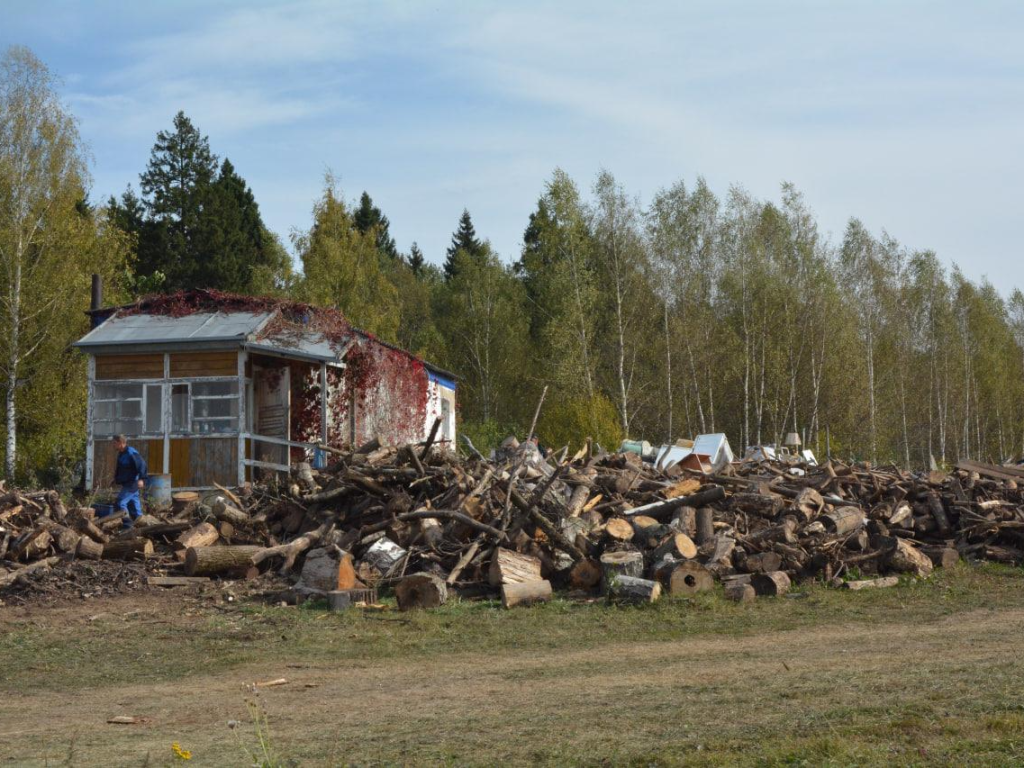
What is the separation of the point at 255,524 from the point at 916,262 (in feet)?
149

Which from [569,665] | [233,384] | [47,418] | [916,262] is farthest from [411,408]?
[916,262]

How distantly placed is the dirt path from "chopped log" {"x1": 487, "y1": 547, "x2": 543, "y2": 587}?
2.53 metres

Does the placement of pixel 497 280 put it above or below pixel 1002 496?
above

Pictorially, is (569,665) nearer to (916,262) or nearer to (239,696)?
(239,696)

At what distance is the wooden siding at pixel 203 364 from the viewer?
2302 centimetres

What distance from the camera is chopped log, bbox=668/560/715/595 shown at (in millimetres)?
12742

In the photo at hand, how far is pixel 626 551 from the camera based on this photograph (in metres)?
13.5

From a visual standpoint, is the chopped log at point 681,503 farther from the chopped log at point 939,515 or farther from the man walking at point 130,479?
the man walking at point 130,479

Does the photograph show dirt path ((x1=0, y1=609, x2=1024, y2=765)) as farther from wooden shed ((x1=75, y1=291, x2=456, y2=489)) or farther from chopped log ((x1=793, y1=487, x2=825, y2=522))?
wooden shed ((x1=75, y1=291, x2=456, y2=489))

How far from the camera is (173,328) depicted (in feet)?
77.7

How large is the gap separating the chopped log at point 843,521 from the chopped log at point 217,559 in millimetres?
7388

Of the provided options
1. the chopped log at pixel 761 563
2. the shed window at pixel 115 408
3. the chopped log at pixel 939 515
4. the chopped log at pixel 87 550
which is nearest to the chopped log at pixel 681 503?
the chopped log at pixel 761 563

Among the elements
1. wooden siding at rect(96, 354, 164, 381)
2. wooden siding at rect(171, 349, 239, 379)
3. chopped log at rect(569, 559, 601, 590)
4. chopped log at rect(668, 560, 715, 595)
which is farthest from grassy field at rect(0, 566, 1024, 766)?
wooden siding at rect(96, 354, 164, 381)

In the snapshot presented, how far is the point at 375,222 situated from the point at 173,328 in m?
46.3
